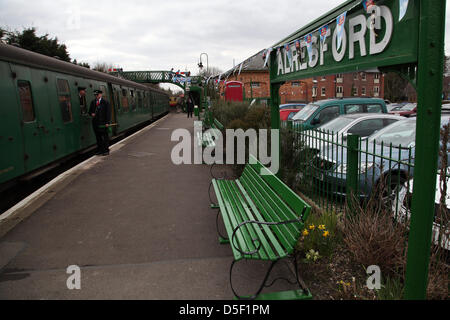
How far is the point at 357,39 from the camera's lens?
311 cm

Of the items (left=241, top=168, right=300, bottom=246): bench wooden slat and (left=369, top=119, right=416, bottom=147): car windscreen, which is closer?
(left=241, top=168, right=300, bottom=246): bench wooden slat

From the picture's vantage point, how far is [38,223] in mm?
5086

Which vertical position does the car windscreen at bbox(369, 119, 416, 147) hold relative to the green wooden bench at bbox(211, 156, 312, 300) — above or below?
above

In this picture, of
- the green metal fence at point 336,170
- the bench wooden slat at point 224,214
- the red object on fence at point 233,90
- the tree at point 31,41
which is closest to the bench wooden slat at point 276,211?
the bench wooden slat at point 224,214

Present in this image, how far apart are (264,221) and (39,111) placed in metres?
5.96

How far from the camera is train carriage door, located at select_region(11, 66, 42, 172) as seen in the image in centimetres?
674

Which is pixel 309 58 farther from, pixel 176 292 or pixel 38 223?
pixel 38 223

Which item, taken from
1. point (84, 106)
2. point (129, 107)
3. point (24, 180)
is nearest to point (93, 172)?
point (24, 180)

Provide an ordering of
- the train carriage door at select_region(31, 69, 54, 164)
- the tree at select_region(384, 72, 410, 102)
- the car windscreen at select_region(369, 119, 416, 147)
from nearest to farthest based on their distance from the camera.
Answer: the car windscreen at select_region(369, 119, 416, 147)
the train carriage door at select_region(31, 69, 54, 164)
the tree at select_region(384, 72, 410, 102)

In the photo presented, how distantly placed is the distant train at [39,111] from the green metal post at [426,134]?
244 inches

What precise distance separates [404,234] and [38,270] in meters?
3.82

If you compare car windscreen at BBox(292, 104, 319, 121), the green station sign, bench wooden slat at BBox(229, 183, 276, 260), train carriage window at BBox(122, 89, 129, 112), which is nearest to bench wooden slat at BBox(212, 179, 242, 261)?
bench wooden slat at BBox(229, 183, 276, 260)

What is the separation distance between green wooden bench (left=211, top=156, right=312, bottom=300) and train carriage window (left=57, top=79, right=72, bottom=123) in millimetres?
5686

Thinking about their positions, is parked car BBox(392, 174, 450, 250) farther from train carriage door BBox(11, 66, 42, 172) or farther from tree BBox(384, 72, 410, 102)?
tree BBox(384, 72, 410, 102)
